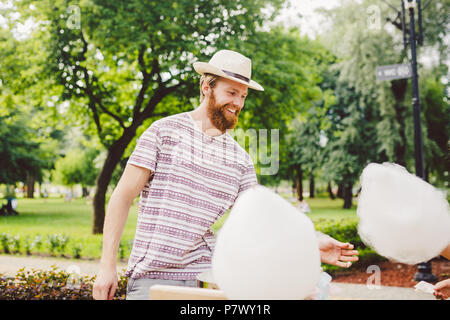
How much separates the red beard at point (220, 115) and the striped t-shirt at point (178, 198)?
90 millimetres

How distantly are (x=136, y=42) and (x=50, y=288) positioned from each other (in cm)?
488

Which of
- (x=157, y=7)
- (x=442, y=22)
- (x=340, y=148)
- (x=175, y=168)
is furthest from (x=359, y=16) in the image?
(x=175, y=168)

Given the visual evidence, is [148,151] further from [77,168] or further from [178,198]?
[77,168]

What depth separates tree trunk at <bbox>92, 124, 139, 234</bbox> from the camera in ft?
35.9

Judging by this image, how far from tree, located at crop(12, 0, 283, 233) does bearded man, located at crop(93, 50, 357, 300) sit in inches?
247

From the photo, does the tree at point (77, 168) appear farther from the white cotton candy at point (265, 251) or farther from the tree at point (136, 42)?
the white cotton candy at point (265, 251)

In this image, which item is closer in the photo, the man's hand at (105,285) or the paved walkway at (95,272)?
the man's hand at (105,285)

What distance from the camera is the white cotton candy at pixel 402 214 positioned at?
3.56ft

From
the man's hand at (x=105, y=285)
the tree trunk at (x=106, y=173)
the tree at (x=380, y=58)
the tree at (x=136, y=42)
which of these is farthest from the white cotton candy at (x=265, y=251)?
the tree at (x=380, y=58)

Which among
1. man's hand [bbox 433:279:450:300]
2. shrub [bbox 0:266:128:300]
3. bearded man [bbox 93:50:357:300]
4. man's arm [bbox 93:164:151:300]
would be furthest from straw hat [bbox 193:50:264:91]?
shrub [bbox 0:266:128:300]

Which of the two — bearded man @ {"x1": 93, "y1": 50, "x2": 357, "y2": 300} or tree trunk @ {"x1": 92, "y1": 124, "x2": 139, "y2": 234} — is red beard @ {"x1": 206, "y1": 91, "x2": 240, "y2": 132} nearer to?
bearded man @ {"x1": 93, "y1": 50, "x2": 357, "y2": 300}

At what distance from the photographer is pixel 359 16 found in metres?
17.4
